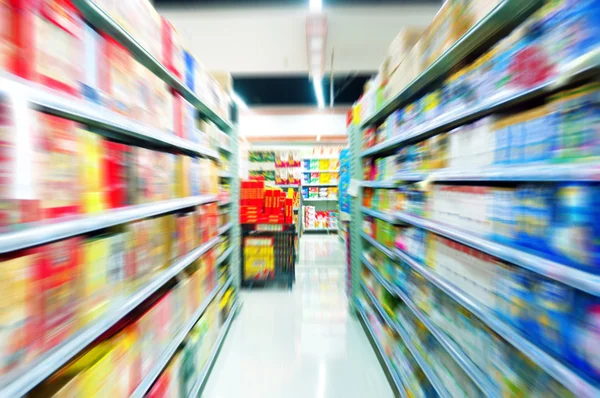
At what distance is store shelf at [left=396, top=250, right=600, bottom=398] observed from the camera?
2.10 ft

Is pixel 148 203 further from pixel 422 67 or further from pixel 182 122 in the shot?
pixel 422 67

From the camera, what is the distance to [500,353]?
965 millimetres

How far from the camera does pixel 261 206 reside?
3518 mm

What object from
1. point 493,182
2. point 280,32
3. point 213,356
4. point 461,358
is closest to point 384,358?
point 461,358

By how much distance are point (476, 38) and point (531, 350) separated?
1.14 m

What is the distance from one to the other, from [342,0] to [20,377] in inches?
167

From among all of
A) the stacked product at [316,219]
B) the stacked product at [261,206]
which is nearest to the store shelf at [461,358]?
the stacked product at [261,206]

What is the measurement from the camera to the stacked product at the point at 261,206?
350 centimetres

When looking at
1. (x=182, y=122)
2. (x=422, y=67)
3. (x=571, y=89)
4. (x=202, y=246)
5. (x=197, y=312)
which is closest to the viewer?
(x=571, y=89)

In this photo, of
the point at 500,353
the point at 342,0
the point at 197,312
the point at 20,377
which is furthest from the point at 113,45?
the point at 342,0

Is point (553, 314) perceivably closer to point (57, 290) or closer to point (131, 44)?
point (57, 290)

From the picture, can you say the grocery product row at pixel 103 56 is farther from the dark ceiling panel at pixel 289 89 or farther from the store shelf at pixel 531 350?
the dark ceiling panel at pixel 289 89

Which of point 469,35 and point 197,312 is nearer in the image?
point 469,35

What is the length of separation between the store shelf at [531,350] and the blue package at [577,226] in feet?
0.89
